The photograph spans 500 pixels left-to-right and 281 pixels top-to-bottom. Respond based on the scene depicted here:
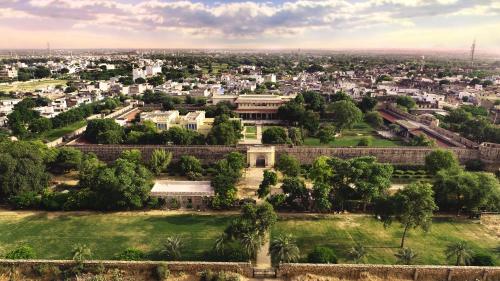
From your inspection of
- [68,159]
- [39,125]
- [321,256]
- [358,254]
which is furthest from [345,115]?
[39,125]

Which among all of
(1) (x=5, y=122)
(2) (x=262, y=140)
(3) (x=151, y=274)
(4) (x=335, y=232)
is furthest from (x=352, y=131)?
(1) (x=5, y=122)

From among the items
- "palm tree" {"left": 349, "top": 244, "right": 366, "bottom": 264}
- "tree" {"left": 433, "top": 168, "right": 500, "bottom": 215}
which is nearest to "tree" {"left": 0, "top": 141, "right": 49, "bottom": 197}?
"palm tree" {"left": 349, "top": 244, "right": 366, "bottom": 264}

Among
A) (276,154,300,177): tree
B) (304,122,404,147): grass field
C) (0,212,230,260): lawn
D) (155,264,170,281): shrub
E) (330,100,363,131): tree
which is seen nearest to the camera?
(155,264,170,281): shrub

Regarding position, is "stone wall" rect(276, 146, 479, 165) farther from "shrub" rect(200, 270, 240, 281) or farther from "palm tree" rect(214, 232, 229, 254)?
"shrub" rect(200, 270, 240, 281)

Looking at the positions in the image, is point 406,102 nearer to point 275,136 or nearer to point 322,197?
point 275,136

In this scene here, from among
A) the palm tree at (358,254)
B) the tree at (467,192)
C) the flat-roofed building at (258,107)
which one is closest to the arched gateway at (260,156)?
the tree at (467,192)
